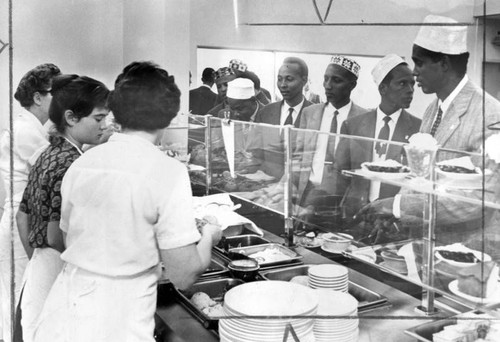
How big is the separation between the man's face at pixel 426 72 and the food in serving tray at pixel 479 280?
0.51 m

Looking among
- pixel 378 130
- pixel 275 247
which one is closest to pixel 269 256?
pixel 275 247

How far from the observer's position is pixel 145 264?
1.29m

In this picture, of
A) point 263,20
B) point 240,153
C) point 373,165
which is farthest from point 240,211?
point 263,20

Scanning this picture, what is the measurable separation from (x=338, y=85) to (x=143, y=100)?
1001 millimetres

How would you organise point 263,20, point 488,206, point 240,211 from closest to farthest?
point 488,206 < point 263,20 < point 240,211

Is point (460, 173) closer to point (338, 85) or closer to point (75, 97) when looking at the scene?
point (338, 85)

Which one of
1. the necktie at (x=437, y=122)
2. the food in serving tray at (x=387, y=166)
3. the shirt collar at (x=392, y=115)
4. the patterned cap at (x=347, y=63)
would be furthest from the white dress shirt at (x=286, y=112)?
the necktie at (x=437, y=122)

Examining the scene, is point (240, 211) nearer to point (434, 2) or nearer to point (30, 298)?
point (30, 298)

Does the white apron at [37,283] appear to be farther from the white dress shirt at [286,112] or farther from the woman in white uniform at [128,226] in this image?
the white dress shirt at [286,112]

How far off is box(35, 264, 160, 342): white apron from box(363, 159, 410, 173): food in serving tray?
2.23ft

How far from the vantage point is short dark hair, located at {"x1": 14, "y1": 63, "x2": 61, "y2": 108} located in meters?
1.54

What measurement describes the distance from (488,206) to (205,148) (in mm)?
933

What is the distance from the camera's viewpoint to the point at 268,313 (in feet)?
4.37

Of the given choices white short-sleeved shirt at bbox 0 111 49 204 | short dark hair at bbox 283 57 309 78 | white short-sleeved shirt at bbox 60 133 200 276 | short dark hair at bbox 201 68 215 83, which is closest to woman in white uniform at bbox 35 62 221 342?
white short-sleeved shirt at bbox 60 133 200 276
